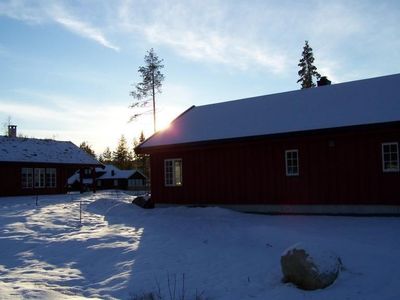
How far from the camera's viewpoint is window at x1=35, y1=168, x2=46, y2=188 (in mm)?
36550

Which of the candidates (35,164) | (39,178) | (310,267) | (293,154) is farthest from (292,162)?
(39,178)

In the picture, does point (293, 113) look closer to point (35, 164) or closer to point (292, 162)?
point (292, 162)

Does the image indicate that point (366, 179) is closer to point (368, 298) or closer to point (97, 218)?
point (368, 298)

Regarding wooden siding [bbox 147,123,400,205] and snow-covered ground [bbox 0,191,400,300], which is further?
wooden siding [bbox 147,123,400,205]

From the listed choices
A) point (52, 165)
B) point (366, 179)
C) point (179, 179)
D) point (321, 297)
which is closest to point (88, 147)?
point (52, 165)

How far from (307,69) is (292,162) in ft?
111

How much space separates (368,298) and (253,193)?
38.6 ft

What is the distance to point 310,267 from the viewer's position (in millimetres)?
8914

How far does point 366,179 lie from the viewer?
56.4 ft

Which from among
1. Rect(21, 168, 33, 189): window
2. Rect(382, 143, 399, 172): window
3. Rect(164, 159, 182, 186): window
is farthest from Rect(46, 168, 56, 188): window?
Rect(382, 143, 399, 172): window

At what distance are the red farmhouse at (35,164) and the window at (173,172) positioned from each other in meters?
16.0

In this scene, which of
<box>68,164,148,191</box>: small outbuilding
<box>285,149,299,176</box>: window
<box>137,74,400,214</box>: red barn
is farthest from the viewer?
<box>68,164,148,191</box>: small outbuilding

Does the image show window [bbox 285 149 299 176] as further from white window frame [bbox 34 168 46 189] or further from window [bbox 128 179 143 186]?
window [bbox 128 179 143 186]

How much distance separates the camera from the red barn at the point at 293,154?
671 inches
